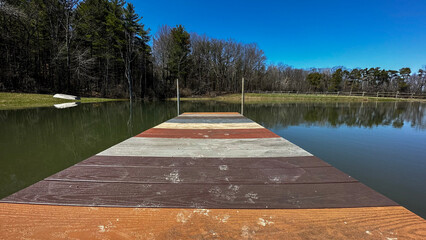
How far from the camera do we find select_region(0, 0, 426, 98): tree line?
17797mm

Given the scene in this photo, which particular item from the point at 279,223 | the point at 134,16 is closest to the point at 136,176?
the point at 279,223

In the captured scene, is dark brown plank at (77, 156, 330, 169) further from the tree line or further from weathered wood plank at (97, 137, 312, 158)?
the tree line

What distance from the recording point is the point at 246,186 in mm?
1379

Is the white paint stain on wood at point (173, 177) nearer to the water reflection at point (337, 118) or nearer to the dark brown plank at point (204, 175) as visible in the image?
the dark brown plank at point (204, 175)

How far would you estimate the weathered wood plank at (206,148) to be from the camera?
7.09 feet

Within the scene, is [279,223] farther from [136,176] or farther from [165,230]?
[136,176]

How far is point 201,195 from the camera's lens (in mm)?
1253

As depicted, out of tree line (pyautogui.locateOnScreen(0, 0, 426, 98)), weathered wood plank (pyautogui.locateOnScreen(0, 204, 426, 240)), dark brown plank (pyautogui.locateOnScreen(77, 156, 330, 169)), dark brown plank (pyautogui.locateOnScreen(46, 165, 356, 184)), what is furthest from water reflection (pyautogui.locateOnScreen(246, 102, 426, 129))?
tree line (pyautogui.locateOnScreen(0, 0, 426, 98))

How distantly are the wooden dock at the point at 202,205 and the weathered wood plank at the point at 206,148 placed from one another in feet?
0.91

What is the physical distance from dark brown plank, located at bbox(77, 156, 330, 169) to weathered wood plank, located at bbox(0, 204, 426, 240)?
0.72 meters

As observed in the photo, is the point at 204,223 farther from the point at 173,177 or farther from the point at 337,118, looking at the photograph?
the point at 337,118

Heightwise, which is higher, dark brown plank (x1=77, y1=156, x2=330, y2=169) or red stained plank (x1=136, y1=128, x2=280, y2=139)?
red stained plank (x1=136, y1=128, x2=280, y2=139)

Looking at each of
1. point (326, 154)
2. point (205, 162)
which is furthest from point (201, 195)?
point (326, 154)

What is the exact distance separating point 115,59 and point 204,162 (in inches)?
1128
